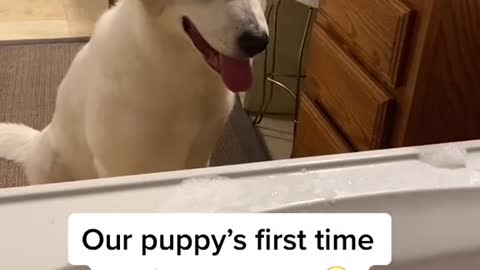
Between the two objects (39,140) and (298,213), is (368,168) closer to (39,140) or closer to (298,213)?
(298,213)

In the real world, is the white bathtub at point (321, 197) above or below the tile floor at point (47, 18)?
above

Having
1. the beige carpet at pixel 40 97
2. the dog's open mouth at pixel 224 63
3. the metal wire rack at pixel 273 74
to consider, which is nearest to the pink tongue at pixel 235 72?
the dog's open mouth at pixel 224 63

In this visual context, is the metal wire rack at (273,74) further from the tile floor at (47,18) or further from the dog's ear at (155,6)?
the dog's ear at (155,6)

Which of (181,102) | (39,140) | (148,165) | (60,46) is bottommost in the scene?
(60,46)

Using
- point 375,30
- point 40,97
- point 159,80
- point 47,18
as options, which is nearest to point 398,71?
point 375,30

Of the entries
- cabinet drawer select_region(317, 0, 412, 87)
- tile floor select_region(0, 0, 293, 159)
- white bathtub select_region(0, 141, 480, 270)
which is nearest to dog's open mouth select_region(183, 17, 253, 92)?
cabinet drawer select_region(317, 0, 412, 87)

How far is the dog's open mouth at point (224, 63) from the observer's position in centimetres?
99

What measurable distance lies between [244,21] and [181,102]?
23cm

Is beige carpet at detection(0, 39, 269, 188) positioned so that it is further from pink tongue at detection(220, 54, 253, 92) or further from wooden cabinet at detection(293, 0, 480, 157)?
pink tongue at detection(220, 54, 253, 92)

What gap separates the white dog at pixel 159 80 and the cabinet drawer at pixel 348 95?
208 millimetres

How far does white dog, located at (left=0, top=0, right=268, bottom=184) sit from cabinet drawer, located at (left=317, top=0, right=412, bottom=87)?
188 mm

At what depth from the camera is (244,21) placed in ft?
3.02

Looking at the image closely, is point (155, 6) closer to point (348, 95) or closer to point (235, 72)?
point (235, 72)

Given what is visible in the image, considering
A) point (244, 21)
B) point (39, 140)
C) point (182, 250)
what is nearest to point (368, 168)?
point (182, 250)
